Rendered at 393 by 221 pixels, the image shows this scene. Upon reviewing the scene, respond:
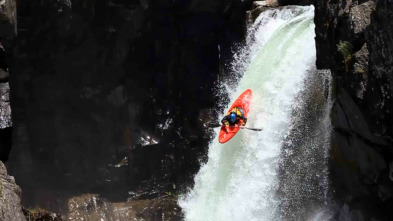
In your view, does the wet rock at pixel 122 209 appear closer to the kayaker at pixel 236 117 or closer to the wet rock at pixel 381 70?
the kayaker at pixel 236 117

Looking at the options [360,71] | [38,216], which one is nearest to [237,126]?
[360,71]

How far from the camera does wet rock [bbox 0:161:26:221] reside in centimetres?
750

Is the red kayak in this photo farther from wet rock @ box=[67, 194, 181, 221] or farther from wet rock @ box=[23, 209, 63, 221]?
wet rock @ box=[23, 209, 63, 221]

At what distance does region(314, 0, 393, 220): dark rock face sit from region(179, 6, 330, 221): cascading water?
71cm

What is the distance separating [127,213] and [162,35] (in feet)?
19.6

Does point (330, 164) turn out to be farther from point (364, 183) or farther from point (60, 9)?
point (60, 9)

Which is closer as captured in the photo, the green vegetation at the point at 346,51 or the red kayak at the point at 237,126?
the green vegetation at the point at 346,51

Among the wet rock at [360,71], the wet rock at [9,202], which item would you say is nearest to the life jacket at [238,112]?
the wet rock at [360,71]

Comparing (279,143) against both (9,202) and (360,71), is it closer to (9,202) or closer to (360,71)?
(360,71)

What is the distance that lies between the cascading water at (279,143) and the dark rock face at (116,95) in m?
2.34

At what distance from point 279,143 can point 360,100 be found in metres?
3.37

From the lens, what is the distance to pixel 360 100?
8.70m

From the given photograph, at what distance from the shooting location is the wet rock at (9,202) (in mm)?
7496

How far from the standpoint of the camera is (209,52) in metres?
16.7
